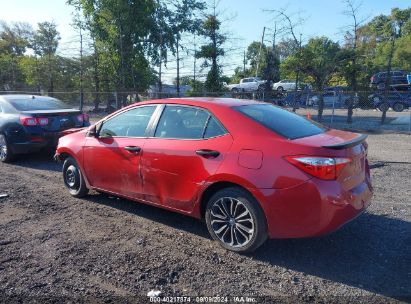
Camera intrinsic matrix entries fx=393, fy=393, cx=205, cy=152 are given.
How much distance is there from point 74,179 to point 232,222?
3.10 metres

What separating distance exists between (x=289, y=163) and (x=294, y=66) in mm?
14814

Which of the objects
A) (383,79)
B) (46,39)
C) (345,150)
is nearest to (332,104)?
(383,79)

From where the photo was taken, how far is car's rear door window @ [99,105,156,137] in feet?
16.6

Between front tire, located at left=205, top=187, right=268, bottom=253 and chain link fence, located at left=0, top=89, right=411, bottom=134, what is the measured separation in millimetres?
10749

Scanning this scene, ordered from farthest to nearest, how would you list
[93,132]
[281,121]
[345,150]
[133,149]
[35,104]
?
1. [35,104]
2. [93,132]
3. [133,149]
4. [281,121]
5. [345,150]

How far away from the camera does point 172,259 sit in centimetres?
403

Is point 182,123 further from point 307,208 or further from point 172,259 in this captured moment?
point 307,208

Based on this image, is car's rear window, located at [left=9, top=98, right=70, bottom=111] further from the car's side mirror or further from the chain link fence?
the chain link fence

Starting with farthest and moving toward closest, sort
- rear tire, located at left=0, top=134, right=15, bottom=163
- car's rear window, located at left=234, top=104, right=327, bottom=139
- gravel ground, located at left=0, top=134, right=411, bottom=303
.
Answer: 1. rear tire, located at left=0, top=134, right=15, bottom=163
2. car's rear window, located at left=234, top=104, right=327, bottom=139
3. gravel ground, located at left=0, top=134, right=411, bottom=303

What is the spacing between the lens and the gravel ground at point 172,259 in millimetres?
3436

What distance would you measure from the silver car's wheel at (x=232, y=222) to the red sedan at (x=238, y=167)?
1 cm

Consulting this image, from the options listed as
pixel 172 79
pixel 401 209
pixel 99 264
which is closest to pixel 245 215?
pixel 99 264

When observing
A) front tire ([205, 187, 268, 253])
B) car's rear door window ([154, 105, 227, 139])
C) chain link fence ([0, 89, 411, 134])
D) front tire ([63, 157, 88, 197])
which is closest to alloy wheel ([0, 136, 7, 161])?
front tire ([63, 157, 88, 197])

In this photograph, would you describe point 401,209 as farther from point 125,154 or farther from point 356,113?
point 356,113
